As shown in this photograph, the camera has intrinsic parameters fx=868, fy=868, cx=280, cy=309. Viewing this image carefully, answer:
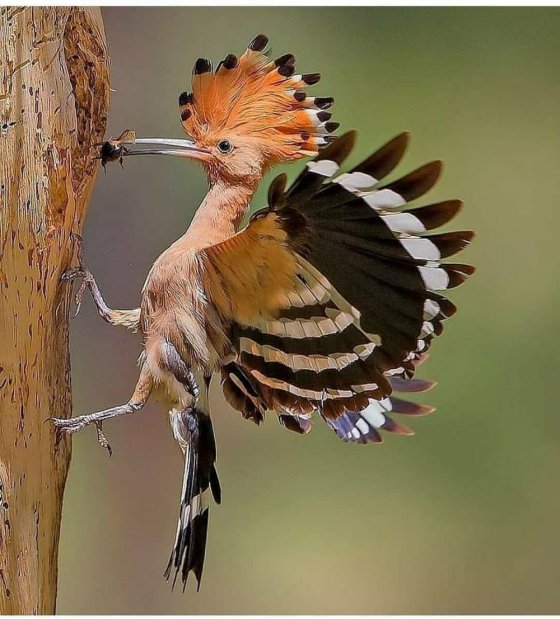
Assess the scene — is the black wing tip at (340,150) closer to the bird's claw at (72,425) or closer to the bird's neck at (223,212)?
the bird's neck at (223,212)

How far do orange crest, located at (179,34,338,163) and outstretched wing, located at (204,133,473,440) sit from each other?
14 cm

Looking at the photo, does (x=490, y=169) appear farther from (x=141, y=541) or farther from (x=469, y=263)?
(x=141, y=541)

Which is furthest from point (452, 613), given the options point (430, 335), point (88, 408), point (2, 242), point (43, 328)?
point (2, 242)

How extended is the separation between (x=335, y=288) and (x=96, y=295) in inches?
12.4

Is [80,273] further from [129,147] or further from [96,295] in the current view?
[129,147]

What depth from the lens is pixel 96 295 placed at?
1103 millimetres

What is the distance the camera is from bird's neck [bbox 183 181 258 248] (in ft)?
3.51

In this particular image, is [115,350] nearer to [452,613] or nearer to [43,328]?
[43,328]

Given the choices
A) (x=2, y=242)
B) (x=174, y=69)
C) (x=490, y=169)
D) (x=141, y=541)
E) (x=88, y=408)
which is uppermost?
(x=174, y=69)

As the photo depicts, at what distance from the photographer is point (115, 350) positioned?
44.0 inches

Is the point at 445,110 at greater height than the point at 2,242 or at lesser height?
greater

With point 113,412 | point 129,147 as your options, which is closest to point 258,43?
point 129,147

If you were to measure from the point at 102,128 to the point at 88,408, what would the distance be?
360 millimetres

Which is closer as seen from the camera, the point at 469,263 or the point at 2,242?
the point at 2,242
